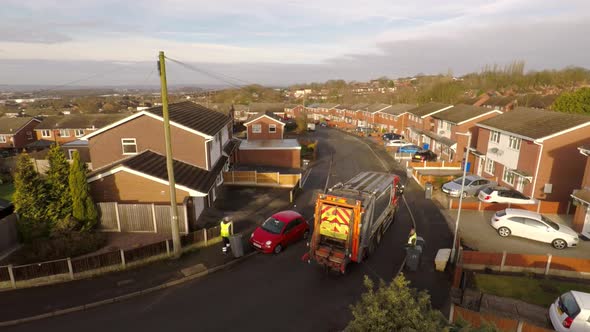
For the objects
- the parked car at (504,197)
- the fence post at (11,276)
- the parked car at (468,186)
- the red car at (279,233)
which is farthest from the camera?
the parked car at (468,186)

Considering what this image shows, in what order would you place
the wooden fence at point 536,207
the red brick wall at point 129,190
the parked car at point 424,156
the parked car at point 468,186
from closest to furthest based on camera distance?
the red brick wall at point 129,190
the wooden fence at point 536,207
the parked car at point 468,186
the parked car at point 424,156

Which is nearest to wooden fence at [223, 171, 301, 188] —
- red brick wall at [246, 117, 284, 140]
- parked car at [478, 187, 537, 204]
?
parked car at [478, 187, 537, 204]

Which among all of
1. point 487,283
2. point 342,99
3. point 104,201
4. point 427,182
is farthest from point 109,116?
point 342,99

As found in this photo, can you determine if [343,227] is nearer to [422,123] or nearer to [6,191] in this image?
[6,191]

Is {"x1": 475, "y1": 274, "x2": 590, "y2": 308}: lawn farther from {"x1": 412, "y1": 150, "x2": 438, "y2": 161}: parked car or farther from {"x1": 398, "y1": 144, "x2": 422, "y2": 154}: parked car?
{"x1": 398, "y1": 144, "x2": 422, "y2": 154}: parked car

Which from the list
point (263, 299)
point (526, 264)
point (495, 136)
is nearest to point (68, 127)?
point (263, 299)

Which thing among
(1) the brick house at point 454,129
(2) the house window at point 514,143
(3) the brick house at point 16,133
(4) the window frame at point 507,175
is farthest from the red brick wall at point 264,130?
(3) the brick house at point 16,133

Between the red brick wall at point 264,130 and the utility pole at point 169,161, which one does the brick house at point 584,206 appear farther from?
the red brick wall at point 264,130
